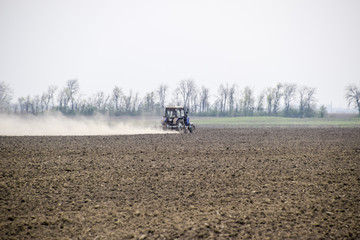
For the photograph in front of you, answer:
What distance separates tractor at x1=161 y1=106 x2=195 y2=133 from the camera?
32594 mm

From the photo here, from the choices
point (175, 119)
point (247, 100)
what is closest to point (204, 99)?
point (247, 100)

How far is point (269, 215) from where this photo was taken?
833 centimetres

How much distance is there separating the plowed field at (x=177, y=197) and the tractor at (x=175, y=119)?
15.9 m

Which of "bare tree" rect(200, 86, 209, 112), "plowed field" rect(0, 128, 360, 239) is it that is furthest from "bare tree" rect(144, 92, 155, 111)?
"plowed field" rect(0, 128, 360, 239)

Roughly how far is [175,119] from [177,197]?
23096mm

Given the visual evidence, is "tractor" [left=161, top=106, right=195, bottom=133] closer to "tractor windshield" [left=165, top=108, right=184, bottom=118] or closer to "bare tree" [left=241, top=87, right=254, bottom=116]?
"tractor windshield" [left=165, top=108, right=184, bottom=118]

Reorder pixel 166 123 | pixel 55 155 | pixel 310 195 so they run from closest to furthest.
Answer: pixel 310 195
pixel 55 155
pixel 166 123

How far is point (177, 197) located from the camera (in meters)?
9.87

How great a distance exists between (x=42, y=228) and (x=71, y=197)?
2.24 m

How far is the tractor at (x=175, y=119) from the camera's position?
107 feet

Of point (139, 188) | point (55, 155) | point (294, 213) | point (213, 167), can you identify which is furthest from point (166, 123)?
point (294, 213)

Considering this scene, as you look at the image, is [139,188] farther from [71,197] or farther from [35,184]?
[35,184]

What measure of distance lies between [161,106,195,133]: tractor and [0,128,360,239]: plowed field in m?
15.9

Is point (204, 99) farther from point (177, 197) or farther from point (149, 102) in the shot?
point (177, 197)
